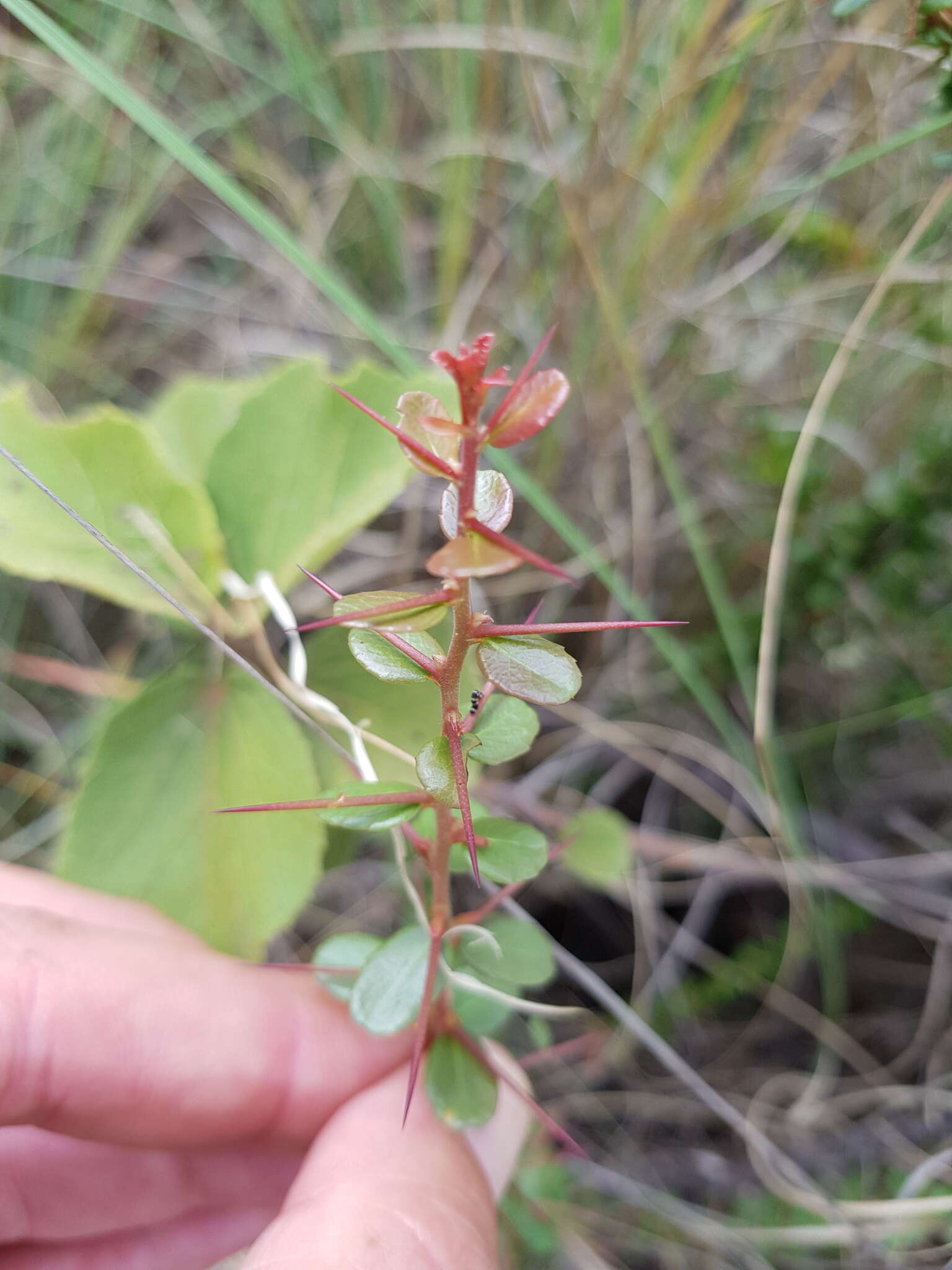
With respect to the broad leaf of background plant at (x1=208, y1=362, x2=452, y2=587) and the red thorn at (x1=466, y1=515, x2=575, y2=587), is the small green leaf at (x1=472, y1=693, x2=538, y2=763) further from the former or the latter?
the broad leaf of background plant at (x1=208, y1=362, x2=452, y2=587)

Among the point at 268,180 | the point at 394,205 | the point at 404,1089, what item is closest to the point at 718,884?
the point at 404,1089

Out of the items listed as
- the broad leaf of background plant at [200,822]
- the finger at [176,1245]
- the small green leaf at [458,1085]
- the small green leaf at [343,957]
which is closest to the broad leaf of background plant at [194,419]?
the broad leaf of background plant at [200,822]

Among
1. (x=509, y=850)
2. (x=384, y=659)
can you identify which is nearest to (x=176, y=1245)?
(x=509, y=850)

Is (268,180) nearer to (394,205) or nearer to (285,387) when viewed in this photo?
(394,205)

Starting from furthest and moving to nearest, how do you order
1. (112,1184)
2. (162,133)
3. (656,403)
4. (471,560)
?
(656,403)
(112,1184)
(162,133)
(471,560)

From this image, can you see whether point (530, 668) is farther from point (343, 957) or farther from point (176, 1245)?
point (176, 1245)

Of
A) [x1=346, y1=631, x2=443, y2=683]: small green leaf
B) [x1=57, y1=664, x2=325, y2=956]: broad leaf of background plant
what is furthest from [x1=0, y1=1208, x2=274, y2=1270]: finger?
[x1=346, y1=631, x2=443, y2=683]: small green leaf
